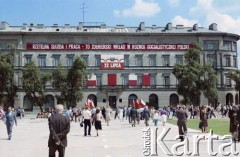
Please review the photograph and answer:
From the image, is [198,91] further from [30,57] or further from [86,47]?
[30,57]

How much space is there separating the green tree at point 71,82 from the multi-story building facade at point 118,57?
13525mm

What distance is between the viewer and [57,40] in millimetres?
80562

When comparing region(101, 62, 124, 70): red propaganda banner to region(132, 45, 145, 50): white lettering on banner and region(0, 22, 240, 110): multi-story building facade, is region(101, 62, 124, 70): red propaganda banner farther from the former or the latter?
region(132, 45, 145, 50): white lettering on banner

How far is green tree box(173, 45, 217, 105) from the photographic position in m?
67.7

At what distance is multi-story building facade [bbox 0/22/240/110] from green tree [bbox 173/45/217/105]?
10337mm

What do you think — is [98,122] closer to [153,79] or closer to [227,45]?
[153,79]

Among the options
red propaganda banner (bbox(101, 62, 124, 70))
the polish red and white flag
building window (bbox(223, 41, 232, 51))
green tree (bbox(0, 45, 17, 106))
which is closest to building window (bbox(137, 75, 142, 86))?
the polish red and white flag

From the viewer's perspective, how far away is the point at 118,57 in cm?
8069

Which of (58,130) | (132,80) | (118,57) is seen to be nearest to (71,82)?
(118,57)

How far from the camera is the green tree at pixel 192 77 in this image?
67688 millimetres

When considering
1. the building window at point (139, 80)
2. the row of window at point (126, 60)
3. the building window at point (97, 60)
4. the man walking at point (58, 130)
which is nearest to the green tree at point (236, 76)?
the row of window at point (126, 60)

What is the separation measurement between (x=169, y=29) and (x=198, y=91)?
1836 cm

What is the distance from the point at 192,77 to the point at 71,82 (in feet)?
58.6

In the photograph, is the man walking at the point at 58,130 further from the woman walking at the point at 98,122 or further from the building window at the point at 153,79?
the building window at the point at 153,79
